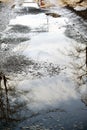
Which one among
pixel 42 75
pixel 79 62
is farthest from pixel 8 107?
pixel 79 62

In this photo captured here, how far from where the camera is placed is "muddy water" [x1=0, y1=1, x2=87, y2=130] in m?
6.74

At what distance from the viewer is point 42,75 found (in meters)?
8.98

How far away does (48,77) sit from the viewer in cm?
885

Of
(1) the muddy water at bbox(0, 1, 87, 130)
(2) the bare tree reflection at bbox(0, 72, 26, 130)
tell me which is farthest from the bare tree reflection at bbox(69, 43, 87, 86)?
(2) the bare tree reflection at bbox(0, 72, 26, 130)

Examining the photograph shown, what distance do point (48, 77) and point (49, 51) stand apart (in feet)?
7.57

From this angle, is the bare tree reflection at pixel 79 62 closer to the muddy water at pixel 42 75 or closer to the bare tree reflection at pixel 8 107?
the muddy water at pixel 42 75

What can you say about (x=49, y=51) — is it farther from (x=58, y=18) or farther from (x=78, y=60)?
(x=58, y=18)

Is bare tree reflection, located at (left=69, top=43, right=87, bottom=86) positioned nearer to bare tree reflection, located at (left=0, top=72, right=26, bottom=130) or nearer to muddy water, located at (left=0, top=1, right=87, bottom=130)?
muddy water, located at (left=0, top=1, right=87, bottom=130)

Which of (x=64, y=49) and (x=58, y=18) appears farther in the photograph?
(x=58, y=18)

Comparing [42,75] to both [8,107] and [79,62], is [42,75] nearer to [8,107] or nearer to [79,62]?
[79,62]

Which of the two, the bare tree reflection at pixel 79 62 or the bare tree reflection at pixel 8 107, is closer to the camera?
the bare tree reflection at pixel 8 107

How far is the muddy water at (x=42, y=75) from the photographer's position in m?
6.74

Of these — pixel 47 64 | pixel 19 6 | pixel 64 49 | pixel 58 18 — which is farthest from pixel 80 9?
pixel 47 64

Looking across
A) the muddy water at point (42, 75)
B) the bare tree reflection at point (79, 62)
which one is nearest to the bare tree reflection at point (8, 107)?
the muddy water at point (42, 75)
